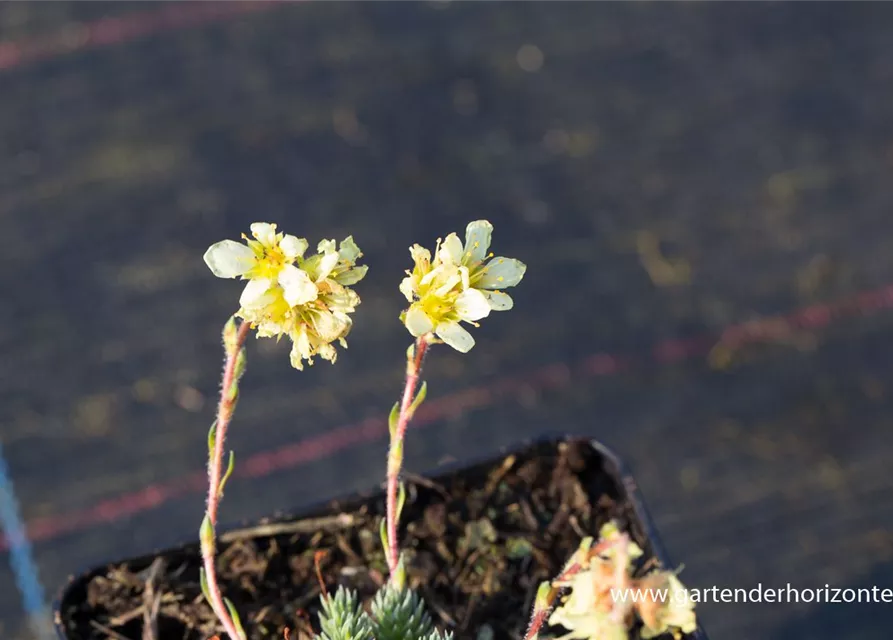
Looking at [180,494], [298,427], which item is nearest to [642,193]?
[298,427]

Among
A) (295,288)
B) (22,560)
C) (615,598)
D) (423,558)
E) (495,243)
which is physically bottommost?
(615,598)

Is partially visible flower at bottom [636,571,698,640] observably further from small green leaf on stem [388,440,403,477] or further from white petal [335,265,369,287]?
white petal [335,265,369,287]

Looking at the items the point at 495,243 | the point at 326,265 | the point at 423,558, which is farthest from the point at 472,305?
the point at 495,243

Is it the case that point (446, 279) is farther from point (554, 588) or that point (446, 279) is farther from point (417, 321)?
point (554, 588)

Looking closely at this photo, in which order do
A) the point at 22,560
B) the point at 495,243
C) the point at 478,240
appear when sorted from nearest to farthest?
the point at 478,240, the point at 22,560, the point at 495,243

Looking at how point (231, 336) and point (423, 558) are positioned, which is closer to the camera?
point (231, 336)

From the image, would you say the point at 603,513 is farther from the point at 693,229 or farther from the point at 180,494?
the point at 693,229
